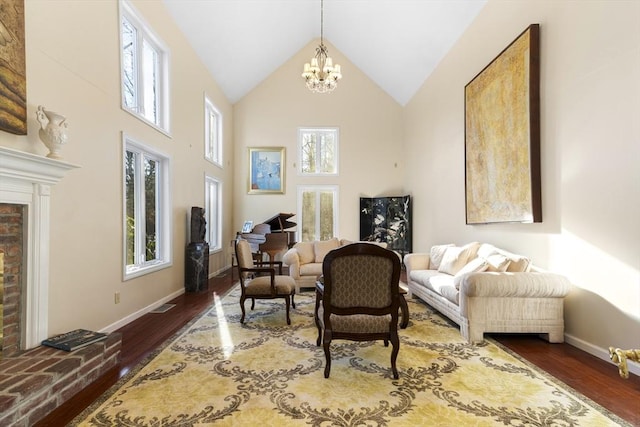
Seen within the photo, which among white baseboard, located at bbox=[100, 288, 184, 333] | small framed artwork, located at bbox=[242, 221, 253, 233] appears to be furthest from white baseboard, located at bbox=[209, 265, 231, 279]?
white baseboard, located at bbox=[100, 288, 184, 333]

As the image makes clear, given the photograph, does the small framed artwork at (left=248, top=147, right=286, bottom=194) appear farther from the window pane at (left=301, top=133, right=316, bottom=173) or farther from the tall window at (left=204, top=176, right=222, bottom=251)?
the tall window at (left=204, top=176, right=222, bottom=251)

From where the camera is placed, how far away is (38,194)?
8.61ft

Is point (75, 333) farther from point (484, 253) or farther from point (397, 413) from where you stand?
point (484, 253)

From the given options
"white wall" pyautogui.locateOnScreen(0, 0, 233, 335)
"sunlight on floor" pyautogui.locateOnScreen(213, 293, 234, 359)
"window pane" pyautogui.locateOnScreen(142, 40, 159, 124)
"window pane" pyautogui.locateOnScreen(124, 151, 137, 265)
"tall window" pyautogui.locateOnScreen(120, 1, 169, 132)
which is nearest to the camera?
"white wall" pyautogui.locateOnScreen(0, 0, 233, 335)

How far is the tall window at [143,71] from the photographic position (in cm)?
422

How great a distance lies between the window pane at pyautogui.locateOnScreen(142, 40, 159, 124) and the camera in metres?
4.77

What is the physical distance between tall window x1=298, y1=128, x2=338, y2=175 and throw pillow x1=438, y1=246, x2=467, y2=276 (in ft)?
16.3

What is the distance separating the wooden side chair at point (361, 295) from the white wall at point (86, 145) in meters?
2.37

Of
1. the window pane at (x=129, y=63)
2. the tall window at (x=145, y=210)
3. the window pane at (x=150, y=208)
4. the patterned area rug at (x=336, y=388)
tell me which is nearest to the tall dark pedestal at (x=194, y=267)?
the tall window at (x=145, y=210)

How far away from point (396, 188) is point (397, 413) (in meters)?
7.58

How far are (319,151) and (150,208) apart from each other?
529 cm

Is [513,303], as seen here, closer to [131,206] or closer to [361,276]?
[361,276]

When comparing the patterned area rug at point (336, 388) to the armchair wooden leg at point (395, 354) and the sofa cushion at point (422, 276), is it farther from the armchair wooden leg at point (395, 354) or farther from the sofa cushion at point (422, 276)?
the sofa cushion at point (422, 276)

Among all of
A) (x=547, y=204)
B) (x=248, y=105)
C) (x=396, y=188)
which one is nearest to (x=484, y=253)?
(x=547, y=204)
